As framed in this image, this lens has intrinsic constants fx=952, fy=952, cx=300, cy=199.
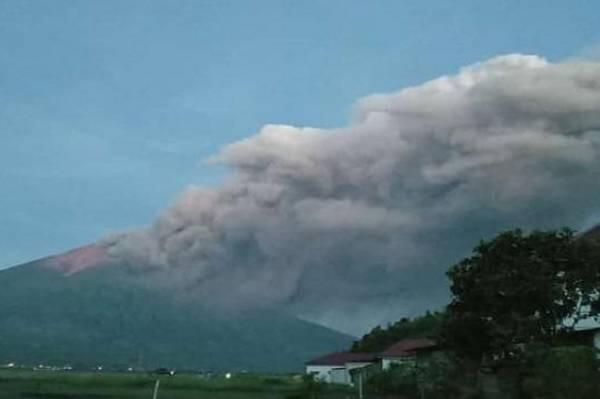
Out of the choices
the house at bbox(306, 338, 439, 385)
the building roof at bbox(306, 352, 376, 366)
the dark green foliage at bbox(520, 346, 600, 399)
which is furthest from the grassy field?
the building roof at bbox(306, 352, 376, 366)

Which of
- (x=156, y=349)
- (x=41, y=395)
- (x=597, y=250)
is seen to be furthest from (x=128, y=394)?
(x=156, y=349)

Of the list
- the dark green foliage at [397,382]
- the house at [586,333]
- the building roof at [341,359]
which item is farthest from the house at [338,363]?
the house at [586,333]

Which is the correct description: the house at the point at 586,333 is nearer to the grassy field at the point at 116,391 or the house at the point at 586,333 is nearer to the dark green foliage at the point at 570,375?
the grassy field at the point at 116,391

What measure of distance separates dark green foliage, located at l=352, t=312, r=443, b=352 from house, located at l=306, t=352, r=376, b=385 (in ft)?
7.54

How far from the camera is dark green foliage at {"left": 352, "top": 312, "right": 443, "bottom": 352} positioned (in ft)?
327

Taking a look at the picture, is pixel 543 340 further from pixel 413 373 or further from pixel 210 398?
pixel 210 398

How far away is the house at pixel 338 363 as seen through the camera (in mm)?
86062

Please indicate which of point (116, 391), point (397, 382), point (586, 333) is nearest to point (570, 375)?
point (586, 333)

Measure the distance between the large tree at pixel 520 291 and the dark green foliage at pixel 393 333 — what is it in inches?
2291

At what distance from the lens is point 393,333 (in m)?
103

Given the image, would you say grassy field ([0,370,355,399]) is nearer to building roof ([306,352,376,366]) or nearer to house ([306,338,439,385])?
house ([306,338,439,385])

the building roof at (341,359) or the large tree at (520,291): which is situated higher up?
the building roof at (341,359)

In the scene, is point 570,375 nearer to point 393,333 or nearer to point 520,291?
point 520,291

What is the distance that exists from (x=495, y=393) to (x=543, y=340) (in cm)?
315
